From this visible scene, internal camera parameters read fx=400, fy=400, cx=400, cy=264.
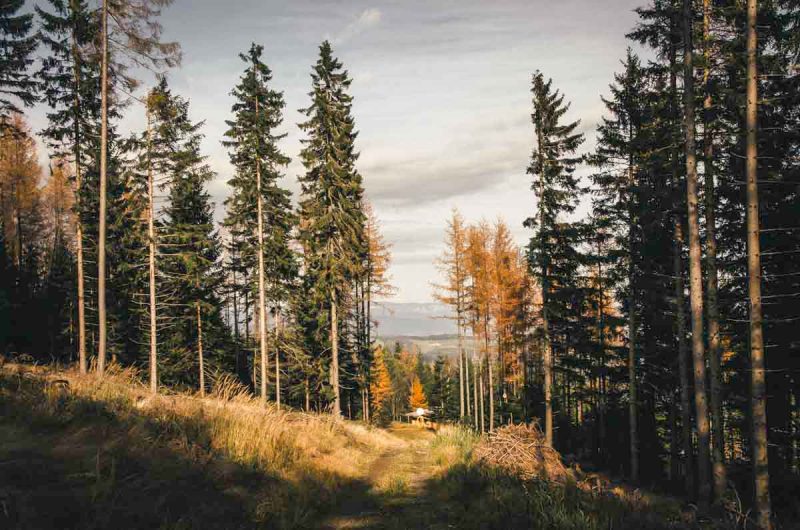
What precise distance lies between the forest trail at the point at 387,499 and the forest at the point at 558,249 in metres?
4.32

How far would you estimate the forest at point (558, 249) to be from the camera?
1259 centimetres

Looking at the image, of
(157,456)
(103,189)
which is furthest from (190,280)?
(157,456)

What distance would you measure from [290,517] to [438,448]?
7.57m

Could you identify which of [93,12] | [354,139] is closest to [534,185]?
[354,139]

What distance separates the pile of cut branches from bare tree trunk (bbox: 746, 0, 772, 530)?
4670mm

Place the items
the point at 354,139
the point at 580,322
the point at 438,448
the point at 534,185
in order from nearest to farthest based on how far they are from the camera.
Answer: the point at 438,448 < the point at 534,185 < the point at 580,322 < the point at 354,139

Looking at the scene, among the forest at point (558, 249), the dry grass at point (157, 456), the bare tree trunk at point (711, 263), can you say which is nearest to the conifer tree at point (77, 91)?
the forest at point (558, 249)

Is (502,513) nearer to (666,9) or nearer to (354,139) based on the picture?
(666,9)

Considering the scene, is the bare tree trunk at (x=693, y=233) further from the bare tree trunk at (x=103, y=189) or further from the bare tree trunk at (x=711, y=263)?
the bare tree trunk at (x=103, y=189)

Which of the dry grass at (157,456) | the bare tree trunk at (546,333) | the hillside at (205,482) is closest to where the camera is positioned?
the hillside at (205,482)

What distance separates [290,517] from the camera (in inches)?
223

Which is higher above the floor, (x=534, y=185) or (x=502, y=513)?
(x=534, y=185)

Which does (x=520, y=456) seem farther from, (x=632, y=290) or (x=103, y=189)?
(x=103, y=189)

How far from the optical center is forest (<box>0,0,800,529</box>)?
12586 mm
